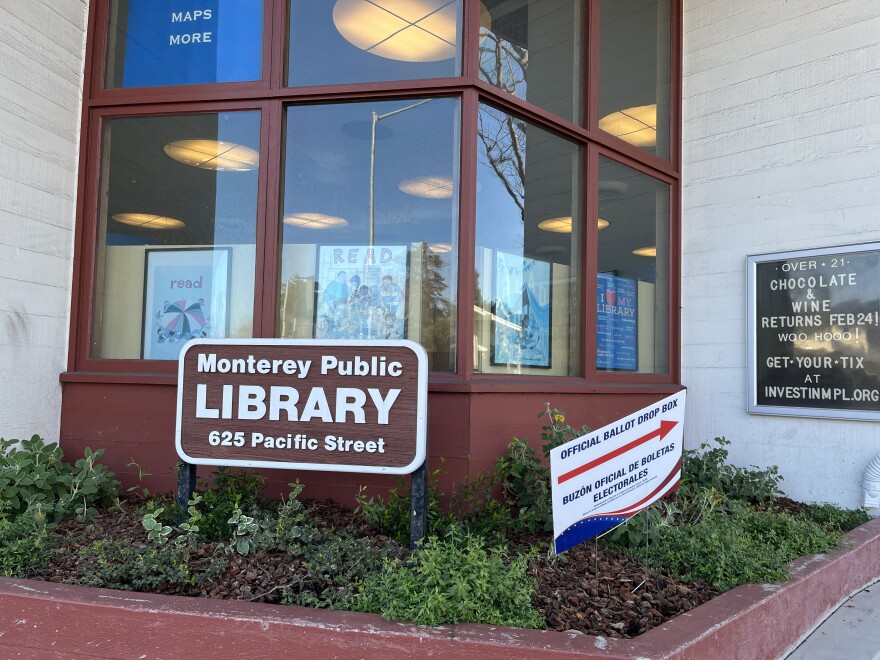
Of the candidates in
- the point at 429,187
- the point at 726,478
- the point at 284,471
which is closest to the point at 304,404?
the point at 284,471

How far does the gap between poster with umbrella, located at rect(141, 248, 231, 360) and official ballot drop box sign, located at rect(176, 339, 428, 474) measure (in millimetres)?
1043

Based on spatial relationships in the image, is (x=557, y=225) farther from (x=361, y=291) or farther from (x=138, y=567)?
(x=138, y=567)

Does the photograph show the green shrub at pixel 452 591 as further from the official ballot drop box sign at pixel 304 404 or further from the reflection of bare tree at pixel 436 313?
the reflection of bare tree at pixel 436 313

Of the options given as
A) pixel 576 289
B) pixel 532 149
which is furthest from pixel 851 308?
pixel 532 149

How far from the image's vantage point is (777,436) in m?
5.79

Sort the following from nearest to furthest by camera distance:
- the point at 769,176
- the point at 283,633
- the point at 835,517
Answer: the point at 283,633 → the point at 835,517 → the point at 769,176

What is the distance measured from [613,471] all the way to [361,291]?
210 centimetres

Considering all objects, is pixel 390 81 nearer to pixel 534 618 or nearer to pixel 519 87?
pixel 519 87

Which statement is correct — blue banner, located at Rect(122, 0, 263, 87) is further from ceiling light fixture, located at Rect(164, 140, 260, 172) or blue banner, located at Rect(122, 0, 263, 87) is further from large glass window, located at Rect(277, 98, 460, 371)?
large glass window, located at Rect(277, 98, 460, 371)

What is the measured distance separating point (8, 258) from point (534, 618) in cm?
385

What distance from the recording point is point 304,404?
3732 mm

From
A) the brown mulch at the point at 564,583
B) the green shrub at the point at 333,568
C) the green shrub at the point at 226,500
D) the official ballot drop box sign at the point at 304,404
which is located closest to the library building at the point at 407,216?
the official ballot drop box sign at the point at 304,404

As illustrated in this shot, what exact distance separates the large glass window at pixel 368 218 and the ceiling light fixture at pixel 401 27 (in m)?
0.35

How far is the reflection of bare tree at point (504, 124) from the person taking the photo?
4715mm
